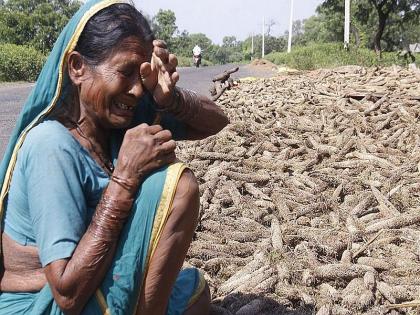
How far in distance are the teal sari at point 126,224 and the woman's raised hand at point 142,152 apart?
31 mm

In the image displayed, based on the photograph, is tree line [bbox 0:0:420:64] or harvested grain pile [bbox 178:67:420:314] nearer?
harvested grain pile [bbox 178:67:420:314]

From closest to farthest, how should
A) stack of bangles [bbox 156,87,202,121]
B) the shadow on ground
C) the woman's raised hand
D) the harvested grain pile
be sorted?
the woman's raised hand
stack of bangles [bbox 156,87,202,121]
the shadow on ground
the harvested grain pile

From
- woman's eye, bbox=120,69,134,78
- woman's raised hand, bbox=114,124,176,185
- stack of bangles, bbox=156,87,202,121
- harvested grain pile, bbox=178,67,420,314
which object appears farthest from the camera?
harvested grain pile, bbox=178,67,420,314

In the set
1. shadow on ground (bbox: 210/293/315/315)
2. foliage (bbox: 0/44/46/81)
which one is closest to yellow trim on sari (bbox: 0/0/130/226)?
shadow on ground (bbox: 210/293/315/315)

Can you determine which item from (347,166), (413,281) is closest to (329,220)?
(413,281)

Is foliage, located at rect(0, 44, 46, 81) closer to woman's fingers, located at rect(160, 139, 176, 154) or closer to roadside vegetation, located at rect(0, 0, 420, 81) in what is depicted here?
roadside vegetation, located at rect(0, 0, 420, 81)

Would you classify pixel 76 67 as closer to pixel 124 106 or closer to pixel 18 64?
pixel 124 106

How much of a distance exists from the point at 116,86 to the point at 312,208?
8.56 feet

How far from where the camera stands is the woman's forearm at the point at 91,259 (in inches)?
57.1

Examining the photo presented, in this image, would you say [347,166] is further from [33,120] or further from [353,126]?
[33,120]

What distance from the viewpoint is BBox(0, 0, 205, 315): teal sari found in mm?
1545

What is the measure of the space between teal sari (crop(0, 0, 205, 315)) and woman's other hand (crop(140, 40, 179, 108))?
0.65 feet

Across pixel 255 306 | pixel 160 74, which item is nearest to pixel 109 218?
pixel 160 74

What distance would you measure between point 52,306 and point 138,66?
0.75 metres
